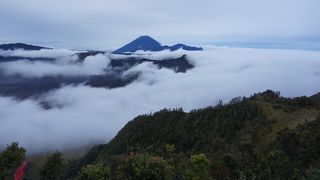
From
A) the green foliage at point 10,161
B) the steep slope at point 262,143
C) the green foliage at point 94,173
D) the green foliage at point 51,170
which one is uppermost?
the green foliage at point 10,161

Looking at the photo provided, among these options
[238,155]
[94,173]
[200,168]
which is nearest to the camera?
[200,168]

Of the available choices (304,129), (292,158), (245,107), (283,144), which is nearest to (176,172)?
(292,158)

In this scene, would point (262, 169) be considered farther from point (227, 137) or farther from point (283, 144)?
point (227, 137)

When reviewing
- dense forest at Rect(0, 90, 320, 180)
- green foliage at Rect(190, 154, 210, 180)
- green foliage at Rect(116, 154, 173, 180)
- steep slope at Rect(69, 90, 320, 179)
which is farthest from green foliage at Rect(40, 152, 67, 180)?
green foliage at Rect(190, 154, 210, 180)

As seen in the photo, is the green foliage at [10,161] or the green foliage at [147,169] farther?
the green foliage at [10,161]

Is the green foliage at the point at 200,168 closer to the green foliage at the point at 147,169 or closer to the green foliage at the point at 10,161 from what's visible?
the green foliage at the point at 147,169

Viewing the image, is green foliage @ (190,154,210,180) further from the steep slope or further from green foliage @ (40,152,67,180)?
green foliage @ (40,152,67,180)

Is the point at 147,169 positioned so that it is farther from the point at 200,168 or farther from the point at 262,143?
the point at 262,143

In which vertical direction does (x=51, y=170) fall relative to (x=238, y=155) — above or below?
above

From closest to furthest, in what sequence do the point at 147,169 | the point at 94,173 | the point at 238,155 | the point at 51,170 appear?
1. the point at 147,169
2. the point at 94,173
3. the point at 51,170
4. the point at 238,155

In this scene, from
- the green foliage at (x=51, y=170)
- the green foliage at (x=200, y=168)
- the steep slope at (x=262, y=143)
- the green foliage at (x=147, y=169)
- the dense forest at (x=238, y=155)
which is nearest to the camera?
the green foliage at (x=200, y=168)

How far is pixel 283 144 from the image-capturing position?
11781 cm

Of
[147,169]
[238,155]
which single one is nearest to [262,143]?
[238,155]

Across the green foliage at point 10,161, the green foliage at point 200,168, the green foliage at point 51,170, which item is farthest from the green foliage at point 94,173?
the green foliage at point 200,168
